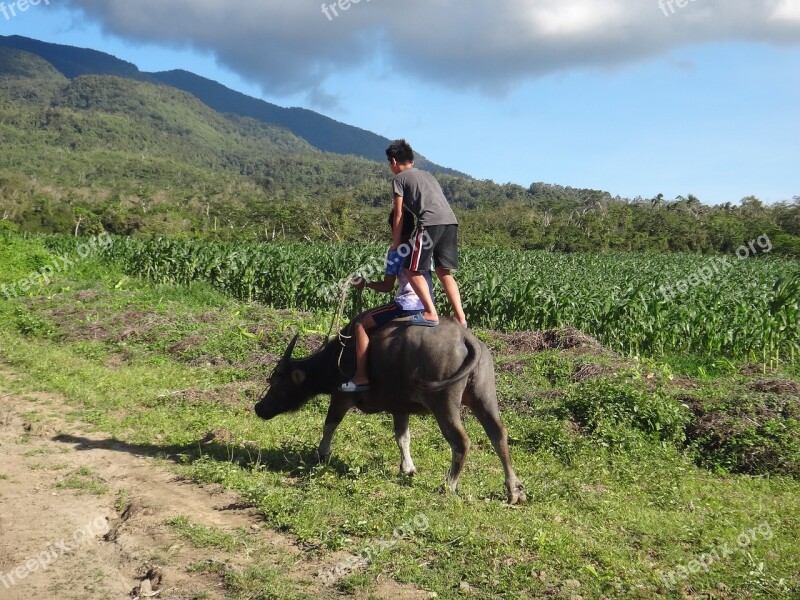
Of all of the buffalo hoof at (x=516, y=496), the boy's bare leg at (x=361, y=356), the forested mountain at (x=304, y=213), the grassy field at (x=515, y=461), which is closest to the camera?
the grassy field at (x=515, y=461)

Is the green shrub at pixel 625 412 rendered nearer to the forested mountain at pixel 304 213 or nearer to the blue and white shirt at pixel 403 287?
the blue and white shirt at pixel 403 287

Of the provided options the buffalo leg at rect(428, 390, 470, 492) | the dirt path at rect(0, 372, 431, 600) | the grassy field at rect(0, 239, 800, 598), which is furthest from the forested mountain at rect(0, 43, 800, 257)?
the buffalo leg at rect(428, 390, 470, 492)

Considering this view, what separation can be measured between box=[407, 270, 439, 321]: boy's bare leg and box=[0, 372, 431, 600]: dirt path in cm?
221

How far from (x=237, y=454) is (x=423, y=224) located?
3071mm

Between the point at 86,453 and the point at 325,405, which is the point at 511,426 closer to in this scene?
the point at 325,405

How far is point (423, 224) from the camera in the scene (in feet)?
19.6

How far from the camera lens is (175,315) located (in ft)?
44.8

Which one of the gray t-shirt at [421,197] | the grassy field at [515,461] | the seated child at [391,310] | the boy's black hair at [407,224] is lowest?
the grassy field at [515,461]

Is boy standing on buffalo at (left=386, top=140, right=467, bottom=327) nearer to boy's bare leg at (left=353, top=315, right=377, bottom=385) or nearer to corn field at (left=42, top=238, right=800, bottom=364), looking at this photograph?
boy's bare leg at (left=353, top=315, right=377, bottom=385)

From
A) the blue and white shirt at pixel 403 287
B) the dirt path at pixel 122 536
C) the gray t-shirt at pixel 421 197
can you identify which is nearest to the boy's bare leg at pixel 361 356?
the blue and white shirt at pixel 403 287

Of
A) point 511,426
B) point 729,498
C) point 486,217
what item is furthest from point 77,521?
point 486,217

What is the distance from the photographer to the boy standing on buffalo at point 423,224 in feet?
19.6

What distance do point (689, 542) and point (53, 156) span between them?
135 meters

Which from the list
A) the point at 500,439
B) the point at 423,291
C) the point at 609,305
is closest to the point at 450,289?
the point at 423,291
